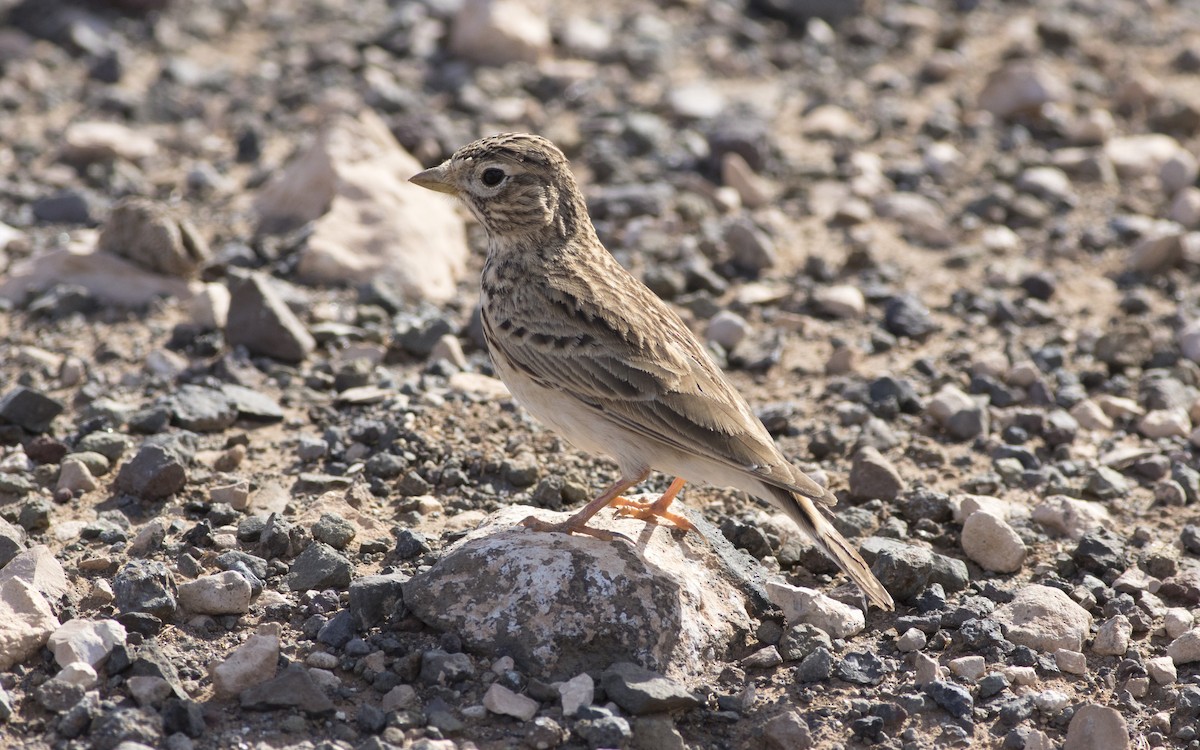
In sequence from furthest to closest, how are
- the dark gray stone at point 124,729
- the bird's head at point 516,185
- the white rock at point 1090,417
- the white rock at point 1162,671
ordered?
the white rock at point 1090,417
the bird's head at point 516,185
the white rock at point 1162,671
the dark gray stone at point 124,729

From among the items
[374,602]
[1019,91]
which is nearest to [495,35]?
[1019,91]

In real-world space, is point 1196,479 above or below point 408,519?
above

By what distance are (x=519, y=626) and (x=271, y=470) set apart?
2311mm

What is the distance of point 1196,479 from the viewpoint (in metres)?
7.84

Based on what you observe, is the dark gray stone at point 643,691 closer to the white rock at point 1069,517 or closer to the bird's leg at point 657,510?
the bird's leg at point 657,510

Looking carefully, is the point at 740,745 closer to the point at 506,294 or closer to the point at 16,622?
the point at 506,294

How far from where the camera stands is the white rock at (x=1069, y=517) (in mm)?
7273

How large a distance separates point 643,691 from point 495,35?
9213 millimetres

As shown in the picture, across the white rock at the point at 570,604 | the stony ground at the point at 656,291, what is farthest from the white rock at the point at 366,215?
the white rock at the point at 570,604

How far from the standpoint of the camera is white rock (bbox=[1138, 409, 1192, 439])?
8367mm

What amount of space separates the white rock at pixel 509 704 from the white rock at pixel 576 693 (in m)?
0.13

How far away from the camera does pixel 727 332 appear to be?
374 inches

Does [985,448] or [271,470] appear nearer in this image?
[271,470]

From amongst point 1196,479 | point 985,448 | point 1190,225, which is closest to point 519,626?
point 985,448
